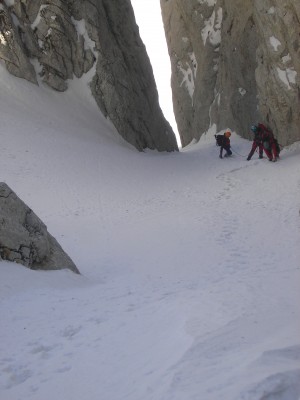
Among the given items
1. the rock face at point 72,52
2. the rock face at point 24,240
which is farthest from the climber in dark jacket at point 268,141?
the rock face at point 24,240

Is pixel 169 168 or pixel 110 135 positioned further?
pixel 110 135

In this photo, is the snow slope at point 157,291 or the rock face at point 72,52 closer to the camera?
the snow slope at point 157,291

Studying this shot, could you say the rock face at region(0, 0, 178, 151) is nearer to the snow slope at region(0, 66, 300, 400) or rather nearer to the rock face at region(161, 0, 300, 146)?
the rock face at region(161, 0, 300, 146)

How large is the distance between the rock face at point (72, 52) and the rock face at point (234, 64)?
26.5 feet

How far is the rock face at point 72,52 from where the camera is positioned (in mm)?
26578

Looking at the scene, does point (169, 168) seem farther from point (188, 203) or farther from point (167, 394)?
point (167, 394)

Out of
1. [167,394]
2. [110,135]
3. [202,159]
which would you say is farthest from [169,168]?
[167,394]

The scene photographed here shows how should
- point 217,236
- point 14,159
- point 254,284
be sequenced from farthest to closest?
point 14,159 → point 217,236 → point 254,284

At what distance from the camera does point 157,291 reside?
22.6ft

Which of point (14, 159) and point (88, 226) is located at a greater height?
point (14, 159)

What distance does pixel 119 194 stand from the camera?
16078 millimetres

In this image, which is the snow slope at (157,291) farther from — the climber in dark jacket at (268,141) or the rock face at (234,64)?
the rock face at (234,64)

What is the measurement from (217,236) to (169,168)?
1259 centimetres

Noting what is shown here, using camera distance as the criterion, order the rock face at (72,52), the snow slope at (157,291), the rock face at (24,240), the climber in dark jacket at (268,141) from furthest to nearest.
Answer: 1. the rock face at (72,52)
2. the climber in dark jacket at (268,141)
3. the rock face at (24,240)
4. the snow slope at (157,291)
